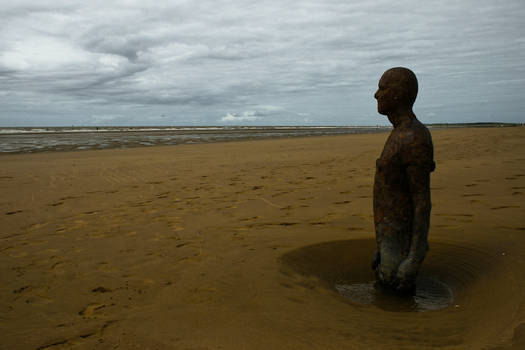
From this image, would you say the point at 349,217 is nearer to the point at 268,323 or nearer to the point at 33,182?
the point at 268,323

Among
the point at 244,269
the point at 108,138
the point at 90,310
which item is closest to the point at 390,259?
the point at 244,269

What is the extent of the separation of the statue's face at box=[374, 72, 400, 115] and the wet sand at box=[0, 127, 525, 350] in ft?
5.50

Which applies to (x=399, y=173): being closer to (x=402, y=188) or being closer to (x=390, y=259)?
(x=402, y=188)

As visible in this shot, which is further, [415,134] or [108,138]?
[108,138]

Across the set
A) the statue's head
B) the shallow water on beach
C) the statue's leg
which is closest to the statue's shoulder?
the statue's head

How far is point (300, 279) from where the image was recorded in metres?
3.50

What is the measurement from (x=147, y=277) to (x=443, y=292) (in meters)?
2.77

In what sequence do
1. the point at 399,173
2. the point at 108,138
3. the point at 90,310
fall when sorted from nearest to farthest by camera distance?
the point at 90,310, the point at 399,173, the point at 108,138

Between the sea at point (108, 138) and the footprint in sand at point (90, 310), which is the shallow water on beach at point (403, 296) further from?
the sea at point (108, 138)

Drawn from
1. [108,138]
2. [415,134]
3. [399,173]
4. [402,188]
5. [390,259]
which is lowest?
[390,259]

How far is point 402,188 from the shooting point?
3.27m

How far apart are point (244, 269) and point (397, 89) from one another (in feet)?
7.37

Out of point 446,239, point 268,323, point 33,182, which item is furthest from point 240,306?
point 33,182

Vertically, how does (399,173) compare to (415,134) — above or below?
below
